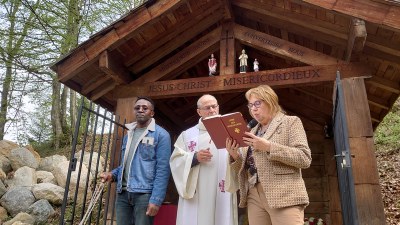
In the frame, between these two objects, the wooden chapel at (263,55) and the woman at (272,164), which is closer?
the woman at (272,164)

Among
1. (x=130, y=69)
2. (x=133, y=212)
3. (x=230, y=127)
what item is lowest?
(x=133, y=212)

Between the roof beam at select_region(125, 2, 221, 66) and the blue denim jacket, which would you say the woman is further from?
the roof beam at select_region(125, 2, 221, 66)

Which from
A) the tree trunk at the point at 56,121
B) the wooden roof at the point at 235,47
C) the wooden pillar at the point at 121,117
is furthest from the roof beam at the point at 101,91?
the tree trunk at the point at 56,121

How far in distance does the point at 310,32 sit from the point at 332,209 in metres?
3.38

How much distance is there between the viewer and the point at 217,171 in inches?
143

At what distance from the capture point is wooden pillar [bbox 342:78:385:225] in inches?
136

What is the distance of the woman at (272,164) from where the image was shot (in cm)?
236

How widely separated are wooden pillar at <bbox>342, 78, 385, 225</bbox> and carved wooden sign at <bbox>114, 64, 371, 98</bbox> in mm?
224

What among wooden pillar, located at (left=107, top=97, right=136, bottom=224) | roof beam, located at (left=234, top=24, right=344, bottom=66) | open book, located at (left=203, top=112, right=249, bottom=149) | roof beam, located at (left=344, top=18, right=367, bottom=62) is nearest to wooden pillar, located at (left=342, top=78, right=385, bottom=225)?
roof beam, located at (left=344, top=18, right=367, bottom=62)

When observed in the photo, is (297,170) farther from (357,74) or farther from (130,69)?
(130,69)

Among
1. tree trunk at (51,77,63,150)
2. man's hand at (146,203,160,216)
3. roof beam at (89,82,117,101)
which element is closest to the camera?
man's hand at (146,203,160,216)

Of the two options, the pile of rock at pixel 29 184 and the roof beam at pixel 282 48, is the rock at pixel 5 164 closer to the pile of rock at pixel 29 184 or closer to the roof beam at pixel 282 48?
the pile of rock at pixel 29 184

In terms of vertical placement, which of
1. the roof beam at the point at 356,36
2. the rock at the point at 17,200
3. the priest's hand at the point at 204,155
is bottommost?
the rock at the point at 17,200

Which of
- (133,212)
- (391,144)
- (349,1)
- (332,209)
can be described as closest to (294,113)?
(332,209)
